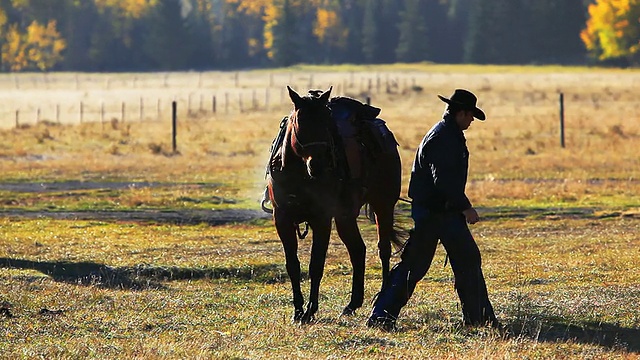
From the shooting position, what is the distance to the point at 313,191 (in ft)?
36.4

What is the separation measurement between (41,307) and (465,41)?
123621 millimetres

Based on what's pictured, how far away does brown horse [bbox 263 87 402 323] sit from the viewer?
10.6 m

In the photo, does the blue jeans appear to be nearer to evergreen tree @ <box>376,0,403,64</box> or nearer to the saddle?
the saddle

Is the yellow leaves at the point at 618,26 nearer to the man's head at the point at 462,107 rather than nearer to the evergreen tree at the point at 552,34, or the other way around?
the evergreen tree at the point at 552,34

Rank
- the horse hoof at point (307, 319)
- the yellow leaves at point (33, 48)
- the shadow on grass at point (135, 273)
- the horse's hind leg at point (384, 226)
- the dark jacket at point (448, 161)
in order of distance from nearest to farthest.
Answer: the dark jacket at point (448, 161)
the horse hoof at point (307, 319)
the horse's hind leg at point (384, 226)
the shadow on grass at point (135, 273)
the yellow leaves at point (33, 48)

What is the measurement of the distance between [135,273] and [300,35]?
130m

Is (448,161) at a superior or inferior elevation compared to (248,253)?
superior

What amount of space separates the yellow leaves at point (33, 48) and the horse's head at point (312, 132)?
12286cm

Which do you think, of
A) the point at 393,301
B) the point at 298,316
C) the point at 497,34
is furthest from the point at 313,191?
the point at 497,34

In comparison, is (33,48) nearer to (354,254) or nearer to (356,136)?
(356,136)

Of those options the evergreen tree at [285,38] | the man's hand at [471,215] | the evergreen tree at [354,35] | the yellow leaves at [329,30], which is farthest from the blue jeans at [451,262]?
the yellow leaves at [329,30]

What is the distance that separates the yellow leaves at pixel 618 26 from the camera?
108m

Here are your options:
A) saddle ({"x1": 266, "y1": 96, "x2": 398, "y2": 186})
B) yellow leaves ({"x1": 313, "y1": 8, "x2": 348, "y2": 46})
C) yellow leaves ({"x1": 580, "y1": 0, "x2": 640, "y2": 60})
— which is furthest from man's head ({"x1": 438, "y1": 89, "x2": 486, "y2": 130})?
yellow leaves ({"x1": 313, "y1": 8, "x2": 348, "y2": 46})

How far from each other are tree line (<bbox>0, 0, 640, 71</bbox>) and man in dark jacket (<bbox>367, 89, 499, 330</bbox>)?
10959 cm
